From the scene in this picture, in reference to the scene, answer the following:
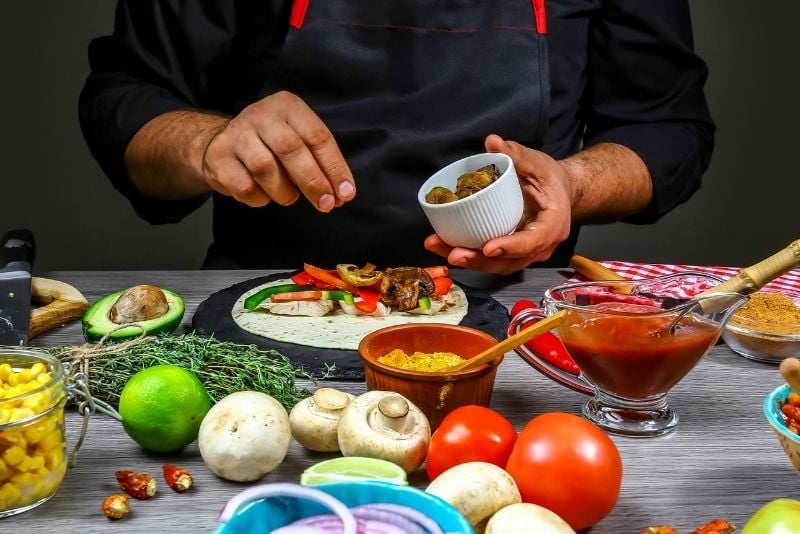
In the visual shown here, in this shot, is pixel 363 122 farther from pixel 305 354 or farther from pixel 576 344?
pixel 576 344

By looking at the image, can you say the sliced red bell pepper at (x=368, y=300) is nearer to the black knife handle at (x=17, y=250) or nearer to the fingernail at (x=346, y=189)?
the fingernail at (x=346, y=189)

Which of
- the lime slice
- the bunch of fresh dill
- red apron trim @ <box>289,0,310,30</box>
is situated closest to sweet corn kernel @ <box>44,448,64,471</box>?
the bunch of fresh dill

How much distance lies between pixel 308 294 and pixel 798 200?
292 cm

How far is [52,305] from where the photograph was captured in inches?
74.9

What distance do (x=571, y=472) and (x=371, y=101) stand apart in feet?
4.90

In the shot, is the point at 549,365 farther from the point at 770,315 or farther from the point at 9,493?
the point at 9,493

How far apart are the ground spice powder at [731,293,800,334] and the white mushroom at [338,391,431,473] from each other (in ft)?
2.51

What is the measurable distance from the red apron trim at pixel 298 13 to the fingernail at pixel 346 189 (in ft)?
2.29

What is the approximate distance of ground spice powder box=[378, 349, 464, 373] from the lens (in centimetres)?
145

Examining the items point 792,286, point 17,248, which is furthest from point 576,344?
point 17,248

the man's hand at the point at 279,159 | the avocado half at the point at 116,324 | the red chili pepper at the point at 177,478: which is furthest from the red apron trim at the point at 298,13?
the red chili pepper at the point at 177,478

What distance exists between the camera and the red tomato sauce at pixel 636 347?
1366 mm

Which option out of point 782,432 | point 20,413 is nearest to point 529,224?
point 782,432

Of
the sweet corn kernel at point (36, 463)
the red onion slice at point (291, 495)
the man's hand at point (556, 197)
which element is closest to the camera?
the red onion slice at point (291, 495)
